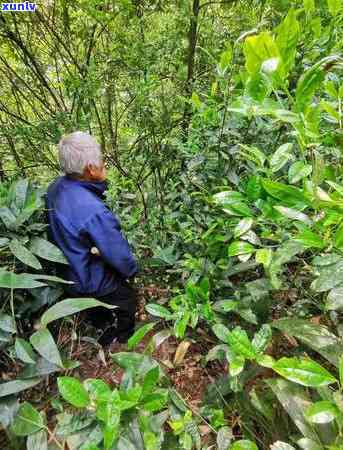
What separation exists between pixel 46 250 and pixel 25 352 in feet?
1.69

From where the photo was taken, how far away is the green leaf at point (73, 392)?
0.89 meters

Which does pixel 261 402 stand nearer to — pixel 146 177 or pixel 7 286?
Answer: pixel 7 286

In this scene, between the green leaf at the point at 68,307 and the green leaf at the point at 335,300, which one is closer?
the green leaf at the point at 335,300

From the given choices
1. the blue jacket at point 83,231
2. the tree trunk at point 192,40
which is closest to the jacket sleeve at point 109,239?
the blue jacket at point 83,231

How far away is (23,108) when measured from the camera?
3.85 m

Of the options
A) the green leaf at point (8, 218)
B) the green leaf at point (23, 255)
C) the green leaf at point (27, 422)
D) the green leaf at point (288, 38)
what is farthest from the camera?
the green leaf at point (8, 218)

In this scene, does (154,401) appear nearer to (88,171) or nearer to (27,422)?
(27,422)

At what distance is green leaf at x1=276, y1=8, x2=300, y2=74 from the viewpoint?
3.14 ft

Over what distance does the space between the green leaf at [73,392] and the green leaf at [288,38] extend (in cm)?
106

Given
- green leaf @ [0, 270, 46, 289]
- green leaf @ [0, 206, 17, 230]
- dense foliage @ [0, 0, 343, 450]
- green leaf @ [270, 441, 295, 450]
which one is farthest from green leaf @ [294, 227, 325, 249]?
green leaf @ [0, 206, 17, 230]

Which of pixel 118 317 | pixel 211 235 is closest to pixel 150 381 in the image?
pixel 211 235

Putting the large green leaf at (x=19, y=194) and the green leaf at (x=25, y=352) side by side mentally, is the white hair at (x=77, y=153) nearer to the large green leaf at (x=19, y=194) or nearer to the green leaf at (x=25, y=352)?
the large green leaf at (x=19, y=194)

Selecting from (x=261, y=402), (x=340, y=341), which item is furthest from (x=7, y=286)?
(x=340, y=341)

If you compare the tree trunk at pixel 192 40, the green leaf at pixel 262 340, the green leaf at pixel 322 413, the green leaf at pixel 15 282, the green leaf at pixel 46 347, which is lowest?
the green leaf at pixel 46 347
